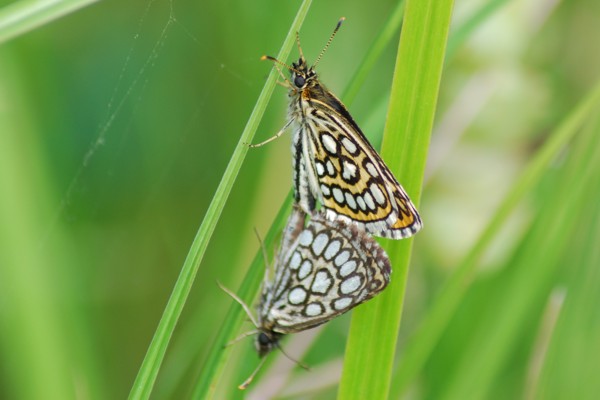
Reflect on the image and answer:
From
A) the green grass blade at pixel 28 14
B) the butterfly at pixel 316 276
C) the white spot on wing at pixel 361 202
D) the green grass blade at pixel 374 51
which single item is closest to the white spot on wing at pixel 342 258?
the butterfly at pixel 316 276

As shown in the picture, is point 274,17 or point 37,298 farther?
point 274,17

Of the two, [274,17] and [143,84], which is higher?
[274,17]

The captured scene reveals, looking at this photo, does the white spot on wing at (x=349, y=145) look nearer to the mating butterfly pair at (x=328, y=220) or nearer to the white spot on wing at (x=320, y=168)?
the mating butterfly pair at (x=328, y=220)

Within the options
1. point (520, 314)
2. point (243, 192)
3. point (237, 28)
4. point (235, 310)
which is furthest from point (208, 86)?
point (520, 314)

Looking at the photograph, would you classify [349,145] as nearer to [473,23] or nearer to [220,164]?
[473,23]

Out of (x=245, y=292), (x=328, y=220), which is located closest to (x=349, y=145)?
(x=328, y=220)

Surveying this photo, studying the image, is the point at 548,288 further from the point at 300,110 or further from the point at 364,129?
the point at 300,110

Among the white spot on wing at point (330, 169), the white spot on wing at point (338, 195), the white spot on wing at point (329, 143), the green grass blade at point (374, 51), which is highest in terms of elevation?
the green grass blade at point (374, 51)
